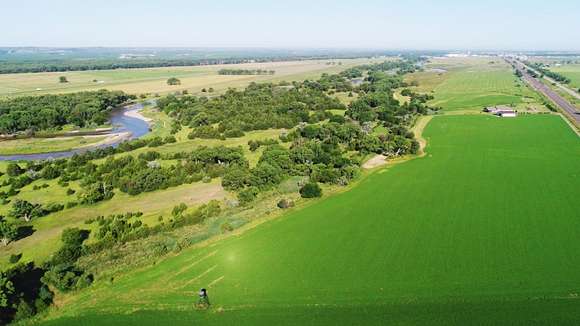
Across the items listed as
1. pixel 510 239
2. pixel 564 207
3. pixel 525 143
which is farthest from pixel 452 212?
pixel 525 143

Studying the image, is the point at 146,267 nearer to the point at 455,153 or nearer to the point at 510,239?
the point at 510,239

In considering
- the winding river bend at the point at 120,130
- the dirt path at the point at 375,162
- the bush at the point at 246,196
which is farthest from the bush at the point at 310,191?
the winding river bend at the point at 120,130

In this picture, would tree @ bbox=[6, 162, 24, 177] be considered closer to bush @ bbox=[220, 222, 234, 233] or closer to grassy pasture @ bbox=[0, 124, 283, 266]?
grassy pasture @ bbox=[0, 124, 283, 266]

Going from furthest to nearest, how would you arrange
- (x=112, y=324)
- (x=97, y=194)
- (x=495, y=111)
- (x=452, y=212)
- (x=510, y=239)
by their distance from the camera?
(x=495, y=111) → (x=97, y=194) → (x=452, y=212) → (x=510, y=239) → (x=112, y=324)

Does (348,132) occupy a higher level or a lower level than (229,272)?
higher

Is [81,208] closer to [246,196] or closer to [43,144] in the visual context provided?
[246,196]

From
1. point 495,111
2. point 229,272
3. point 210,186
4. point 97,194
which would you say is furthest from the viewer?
point 495,111

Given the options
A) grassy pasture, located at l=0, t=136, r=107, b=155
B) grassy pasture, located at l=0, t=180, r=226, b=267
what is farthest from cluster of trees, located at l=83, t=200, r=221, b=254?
grassy pasture, located at l=0, t=136, r=107, b=155

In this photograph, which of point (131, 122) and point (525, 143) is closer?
point (525, 143)
